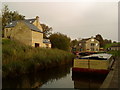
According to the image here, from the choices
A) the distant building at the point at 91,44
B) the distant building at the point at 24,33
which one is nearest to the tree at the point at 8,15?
the distant building at the point at 24,33

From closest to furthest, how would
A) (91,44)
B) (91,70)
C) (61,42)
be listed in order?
(91,70) → (61,42) → (91,44)

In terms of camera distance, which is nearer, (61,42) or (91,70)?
(91,70)

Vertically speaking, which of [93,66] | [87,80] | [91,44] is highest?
[91,44]

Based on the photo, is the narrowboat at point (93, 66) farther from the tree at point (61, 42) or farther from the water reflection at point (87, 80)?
the tree at point (61, 42)

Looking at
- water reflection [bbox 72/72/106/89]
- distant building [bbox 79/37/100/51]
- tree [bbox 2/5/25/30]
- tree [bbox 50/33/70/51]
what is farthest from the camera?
distant building [bbox 79/37/100/51]

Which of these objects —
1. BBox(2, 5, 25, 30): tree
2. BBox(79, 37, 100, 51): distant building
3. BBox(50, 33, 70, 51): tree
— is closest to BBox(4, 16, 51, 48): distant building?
BBox(50, 33, 70, 51): tree

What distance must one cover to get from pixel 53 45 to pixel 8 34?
42.1ft

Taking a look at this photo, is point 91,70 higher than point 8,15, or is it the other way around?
point 8,15

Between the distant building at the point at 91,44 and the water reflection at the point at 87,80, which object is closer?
the water reflection at the point at 87,80

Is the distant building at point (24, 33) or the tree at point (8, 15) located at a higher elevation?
the tree at point (8, 15)

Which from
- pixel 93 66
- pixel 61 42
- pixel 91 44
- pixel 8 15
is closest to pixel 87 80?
pixel 93 66

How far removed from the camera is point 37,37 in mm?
31734

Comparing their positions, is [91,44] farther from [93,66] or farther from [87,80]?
[87,80]

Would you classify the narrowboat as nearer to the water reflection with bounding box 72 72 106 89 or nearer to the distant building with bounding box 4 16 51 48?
the water reflection with bounding box 72 72 106 89
